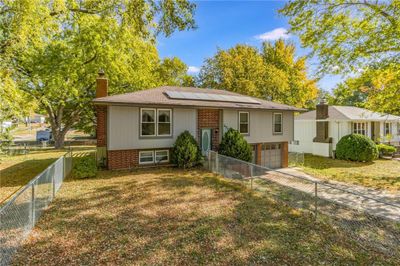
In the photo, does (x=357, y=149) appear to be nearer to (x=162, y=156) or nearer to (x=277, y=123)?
(x=277, y=123)

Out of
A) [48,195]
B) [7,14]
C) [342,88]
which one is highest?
[7,14]

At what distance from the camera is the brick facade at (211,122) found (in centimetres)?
1416

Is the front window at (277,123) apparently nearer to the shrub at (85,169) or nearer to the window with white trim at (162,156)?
the window with white trim at (162,156)

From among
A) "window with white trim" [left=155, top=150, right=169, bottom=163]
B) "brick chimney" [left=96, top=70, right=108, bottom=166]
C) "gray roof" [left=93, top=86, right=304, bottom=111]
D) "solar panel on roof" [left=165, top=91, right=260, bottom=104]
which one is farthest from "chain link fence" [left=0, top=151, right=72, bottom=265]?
"solar panel on roof" [left=165, top=91, right=260, bottom=104]

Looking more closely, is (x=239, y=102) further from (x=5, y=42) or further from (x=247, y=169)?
(x=5, y=42)

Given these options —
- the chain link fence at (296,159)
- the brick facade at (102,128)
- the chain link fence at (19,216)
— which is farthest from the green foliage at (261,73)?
the chain link fence at (19,216)

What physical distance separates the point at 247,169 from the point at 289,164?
29.4ft

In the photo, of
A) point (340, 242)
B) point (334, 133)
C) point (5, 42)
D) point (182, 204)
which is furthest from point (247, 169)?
point (334, 133)

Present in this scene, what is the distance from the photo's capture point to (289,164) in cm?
1770

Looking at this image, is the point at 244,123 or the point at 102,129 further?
the point at 244,123

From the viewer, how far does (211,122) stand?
14531mm

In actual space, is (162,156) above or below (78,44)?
below

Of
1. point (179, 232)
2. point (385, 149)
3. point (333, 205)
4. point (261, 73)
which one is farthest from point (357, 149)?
point (179, 232)

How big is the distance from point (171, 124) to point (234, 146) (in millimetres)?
3884
